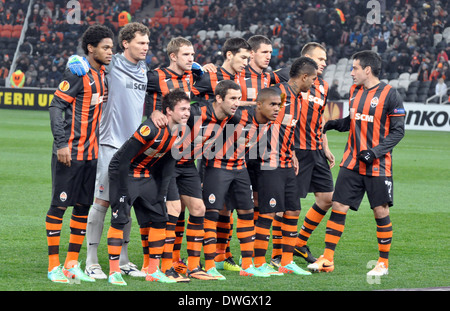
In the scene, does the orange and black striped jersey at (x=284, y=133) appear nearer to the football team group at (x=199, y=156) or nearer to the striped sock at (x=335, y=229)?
the football team group at (x=199, y=156)

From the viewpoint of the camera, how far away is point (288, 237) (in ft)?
23.1

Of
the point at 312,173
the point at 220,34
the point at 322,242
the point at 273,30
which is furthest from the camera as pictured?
the point at 220,34

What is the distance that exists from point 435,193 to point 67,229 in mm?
6363

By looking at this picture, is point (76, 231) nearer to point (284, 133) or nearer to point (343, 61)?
point (284, 133)

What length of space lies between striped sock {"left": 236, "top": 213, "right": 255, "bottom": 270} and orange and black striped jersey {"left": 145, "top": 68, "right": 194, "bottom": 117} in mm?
1268

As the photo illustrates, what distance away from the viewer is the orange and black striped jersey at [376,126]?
6.86 metres

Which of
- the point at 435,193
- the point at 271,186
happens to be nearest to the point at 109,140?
the point at 271,186

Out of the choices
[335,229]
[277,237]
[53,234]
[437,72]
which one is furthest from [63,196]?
[437,72]

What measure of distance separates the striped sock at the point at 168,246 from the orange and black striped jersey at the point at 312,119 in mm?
1801

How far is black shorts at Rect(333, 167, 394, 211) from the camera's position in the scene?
688 centimetres

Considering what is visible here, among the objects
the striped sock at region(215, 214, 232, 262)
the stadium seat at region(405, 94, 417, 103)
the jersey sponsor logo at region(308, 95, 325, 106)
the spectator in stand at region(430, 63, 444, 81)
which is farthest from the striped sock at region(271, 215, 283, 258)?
the spectator in stand at region(430, 63, 444, 81)

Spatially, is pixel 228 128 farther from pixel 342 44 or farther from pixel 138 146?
pixel 342 44

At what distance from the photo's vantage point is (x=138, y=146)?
19.5ft

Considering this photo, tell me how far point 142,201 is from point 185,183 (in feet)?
1.87
